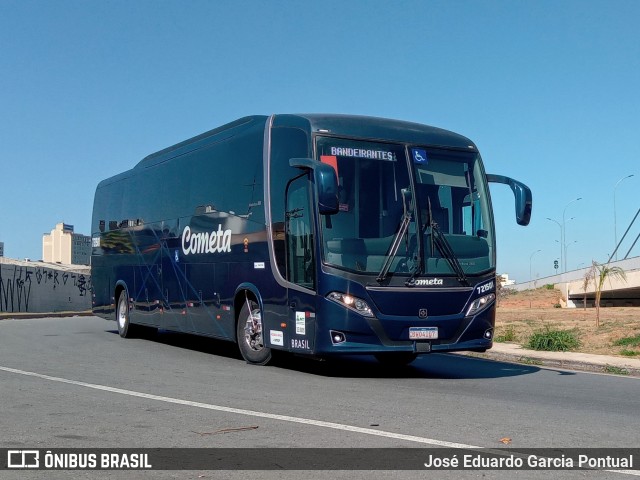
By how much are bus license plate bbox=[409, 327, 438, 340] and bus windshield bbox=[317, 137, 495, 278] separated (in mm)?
794

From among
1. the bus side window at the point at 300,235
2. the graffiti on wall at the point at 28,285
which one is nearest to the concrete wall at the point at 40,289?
the graffiti on wall at the point at 28,285

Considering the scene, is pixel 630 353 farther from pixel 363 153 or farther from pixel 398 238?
pixel 363 153

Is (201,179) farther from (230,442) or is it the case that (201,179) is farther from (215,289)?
(230,442)

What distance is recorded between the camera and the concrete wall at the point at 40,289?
4317cm

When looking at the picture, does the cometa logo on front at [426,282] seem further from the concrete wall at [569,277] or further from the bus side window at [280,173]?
the concrete wall at [569,277]

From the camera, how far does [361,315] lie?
→ 1191 centimetres

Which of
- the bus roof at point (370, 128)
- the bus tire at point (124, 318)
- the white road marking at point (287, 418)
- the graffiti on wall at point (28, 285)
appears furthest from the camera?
the graffiti on wall at point (28, 285)

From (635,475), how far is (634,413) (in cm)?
352

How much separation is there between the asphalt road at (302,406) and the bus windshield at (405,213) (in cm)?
175

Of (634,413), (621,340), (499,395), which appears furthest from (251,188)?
(621,340)

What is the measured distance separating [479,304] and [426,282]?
1.07 meters

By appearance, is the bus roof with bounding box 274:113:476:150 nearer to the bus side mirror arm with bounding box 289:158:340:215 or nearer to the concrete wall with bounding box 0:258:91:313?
the bus side mirror arm with bounding box 289:158:340:215

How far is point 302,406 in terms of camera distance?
9.46m

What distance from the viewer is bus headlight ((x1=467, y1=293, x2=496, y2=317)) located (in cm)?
1266
